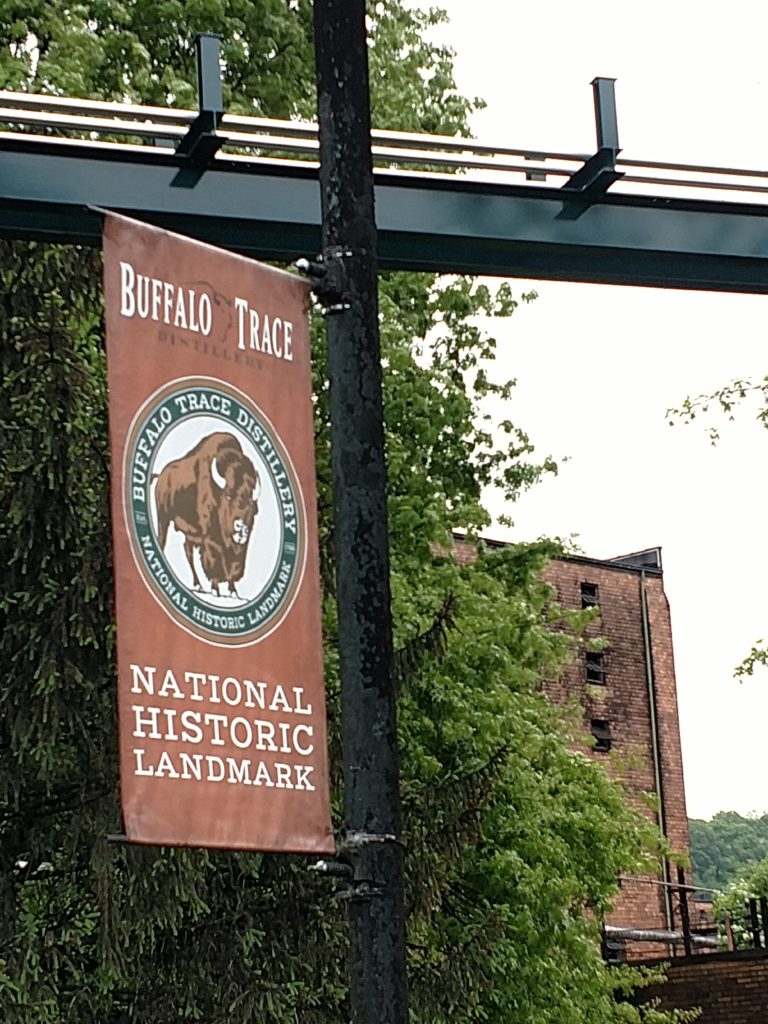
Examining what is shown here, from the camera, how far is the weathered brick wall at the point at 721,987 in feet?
86.6

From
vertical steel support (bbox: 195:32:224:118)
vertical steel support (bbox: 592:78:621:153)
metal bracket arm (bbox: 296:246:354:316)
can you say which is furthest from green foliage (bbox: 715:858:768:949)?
metal bracket arm (bbox: 296:246:354:316)

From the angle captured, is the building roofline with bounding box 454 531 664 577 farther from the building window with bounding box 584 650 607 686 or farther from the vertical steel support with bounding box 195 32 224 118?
the vertical steel support with bounding box 195 32 224 118

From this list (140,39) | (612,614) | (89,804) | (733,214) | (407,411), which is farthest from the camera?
(612,614)

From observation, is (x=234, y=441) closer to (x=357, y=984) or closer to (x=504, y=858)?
(x=357, y=984)

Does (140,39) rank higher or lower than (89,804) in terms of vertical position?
higher

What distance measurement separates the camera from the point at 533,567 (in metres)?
22.0

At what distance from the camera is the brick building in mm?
43281

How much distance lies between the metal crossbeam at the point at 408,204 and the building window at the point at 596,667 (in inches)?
1351

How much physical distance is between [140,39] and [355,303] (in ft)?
54.5

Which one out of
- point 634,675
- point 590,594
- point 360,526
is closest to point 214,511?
point 360,526

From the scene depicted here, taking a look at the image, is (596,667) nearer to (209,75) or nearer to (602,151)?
(602,151)

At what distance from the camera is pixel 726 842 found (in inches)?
4572

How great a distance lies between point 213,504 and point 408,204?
11.3 feet

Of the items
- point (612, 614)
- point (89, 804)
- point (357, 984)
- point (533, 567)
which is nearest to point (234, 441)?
point (357, 984)
